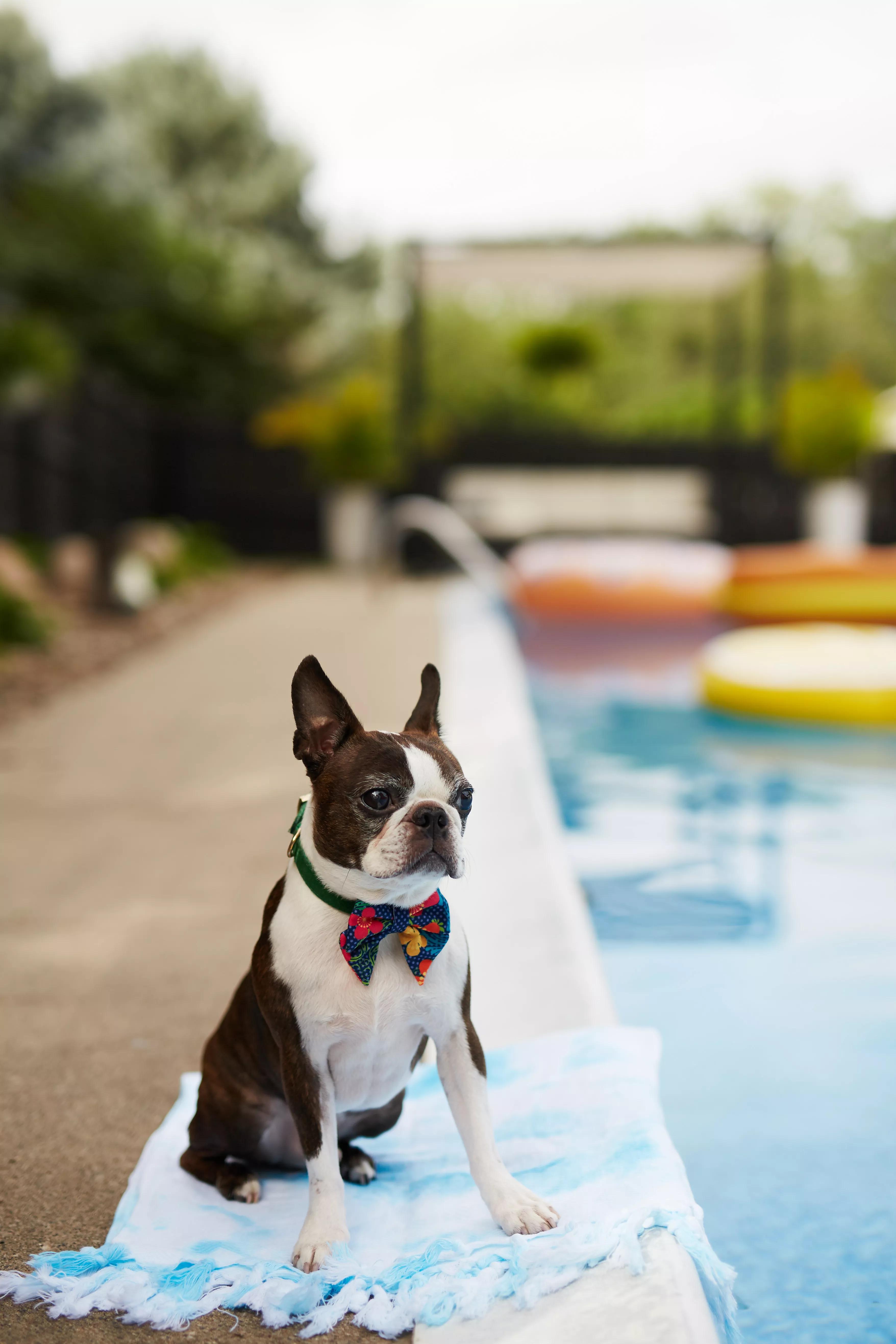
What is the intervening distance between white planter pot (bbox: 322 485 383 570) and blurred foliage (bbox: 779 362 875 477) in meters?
4.82

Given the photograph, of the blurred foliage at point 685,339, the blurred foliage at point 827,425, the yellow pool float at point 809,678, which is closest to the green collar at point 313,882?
the yellow pool float at point 809,678

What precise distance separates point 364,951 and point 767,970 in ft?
5.56

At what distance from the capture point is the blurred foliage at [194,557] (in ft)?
36.5

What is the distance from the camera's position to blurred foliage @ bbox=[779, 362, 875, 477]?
550 inches

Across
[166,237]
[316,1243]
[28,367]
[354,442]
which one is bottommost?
[316,1243]

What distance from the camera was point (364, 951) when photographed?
4.85 ft

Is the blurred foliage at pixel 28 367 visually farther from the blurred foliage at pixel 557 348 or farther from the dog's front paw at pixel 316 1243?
the dog's front paw at pixel 316 1243

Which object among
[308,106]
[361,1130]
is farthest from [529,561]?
[308,106]

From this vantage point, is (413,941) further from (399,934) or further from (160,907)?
(160,907)

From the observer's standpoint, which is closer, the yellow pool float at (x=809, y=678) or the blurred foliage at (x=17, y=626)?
the yellow pool float at (x=809, y=678)

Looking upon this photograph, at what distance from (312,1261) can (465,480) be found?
13.5 m

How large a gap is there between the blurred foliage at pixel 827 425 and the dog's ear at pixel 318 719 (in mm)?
13515

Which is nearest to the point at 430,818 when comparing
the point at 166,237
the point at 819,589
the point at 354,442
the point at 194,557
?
the point at 819,589

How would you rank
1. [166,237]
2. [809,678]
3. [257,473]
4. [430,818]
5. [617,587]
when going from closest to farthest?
1. [430,818]
2. [809,678]
3. [617,587]
4. [257,473]
5. [166,237]
